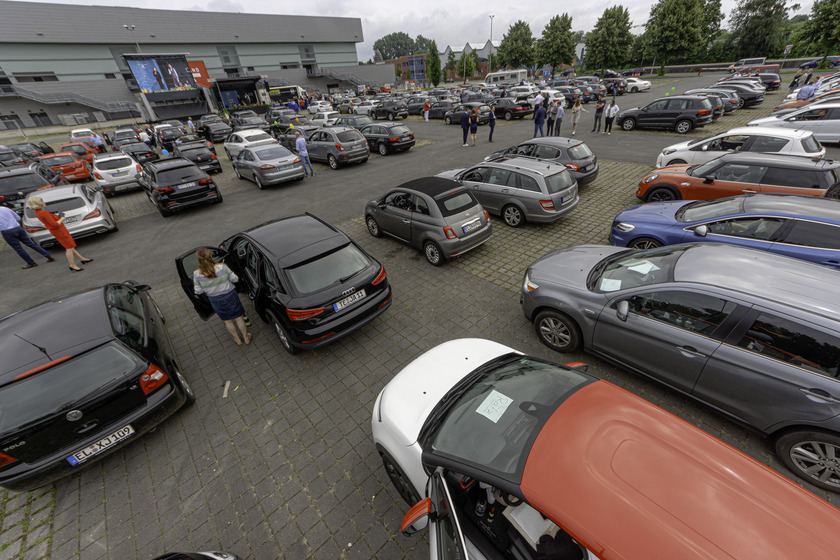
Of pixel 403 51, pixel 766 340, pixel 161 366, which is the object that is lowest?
pixel 161 366

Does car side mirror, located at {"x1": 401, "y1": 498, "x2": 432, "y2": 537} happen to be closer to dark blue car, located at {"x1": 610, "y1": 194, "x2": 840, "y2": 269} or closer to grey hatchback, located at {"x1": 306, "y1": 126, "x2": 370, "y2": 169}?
dark blue car, located at {"x1": 610, "y1": 194, "x2": 840, "y2": 269}

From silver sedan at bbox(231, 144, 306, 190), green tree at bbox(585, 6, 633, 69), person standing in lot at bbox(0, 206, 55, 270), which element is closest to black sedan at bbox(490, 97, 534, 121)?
silver sedan at bbox(231, 144, 306, 190)

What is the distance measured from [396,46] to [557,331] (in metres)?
181

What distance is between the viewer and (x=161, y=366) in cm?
412

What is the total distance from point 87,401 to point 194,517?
1.65m

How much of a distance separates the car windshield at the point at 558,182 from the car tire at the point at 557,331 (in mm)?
4239

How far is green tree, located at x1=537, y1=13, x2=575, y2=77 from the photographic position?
4884 cm

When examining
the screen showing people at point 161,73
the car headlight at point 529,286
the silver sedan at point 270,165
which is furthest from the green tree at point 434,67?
the car headlight at point 529,286

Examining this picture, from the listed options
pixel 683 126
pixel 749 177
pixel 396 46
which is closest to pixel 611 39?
pixel 683 126

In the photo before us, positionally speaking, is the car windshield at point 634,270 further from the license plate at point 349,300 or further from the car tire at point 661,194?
the car tire at point 661,194

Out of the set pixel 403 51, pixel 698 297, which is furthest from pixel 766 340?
pixel 403 51

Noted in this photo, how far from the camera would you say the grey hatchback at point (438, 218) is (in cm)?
696

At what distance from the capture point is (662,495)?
74.4 inches

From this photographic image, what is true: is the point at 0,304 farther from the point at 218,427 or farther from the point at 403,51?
the point at 403,51
